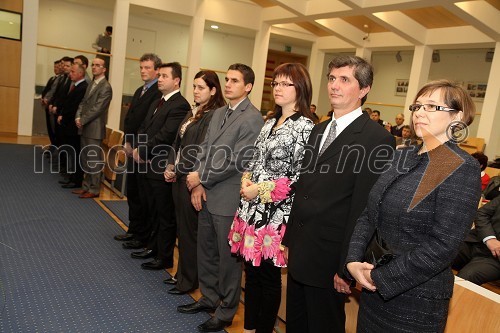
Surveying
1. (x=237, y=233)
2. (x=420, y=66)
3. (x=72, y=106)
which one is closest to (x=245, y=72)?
(x=237, y=233)

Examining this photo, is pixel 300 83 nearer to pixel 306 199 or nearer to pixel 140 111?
pixel 306 199

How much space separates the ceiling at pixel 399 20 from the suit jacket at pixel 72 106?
5489 millimetres

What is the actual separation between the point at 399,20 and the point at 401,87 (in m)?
4.90

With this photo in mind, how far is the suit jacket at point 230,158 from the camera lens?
254cm

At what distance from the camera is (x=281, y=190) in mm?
2135

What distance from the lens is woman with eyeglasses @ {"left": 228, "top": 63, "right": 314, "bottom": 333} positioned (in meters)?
2.16

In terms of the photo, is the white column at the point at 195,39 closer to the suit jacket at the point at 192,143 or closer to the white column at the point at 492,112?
the white column at the point at 492,112

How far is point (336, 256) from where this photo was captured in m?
1.78

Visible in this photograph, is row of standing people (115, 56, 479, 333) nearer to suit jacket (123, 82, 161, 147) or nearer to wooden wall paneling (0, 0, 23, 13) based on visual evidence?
suit jacket (123, 82, 161, 147)

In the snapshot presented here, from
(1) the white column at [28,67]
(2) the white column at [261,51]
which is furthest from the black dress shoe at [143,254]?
(2) the white column at [261,51]

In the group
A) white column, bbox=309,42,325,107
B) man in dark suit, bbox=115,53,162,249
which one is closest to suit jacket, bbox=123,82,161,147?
man in dark suit, bbox=115,53,162,249

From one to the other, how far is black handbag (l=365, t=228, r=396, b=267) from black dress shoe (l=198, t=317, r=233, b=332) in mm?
1346

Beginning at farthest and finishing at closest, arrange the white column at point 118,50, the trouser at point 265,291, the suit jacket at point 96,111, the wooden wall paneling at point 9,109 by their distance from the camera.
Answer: the white column at point 118,50 < the wooden wall paneling at point 9,109 < the suit jacket at point 96,111 < the trouser at point 265,291

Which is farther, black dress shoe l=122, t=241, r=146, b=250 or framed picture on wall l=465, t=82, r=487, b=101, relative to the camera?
framed picture on wall l=465, t=82, r=487, b=101
